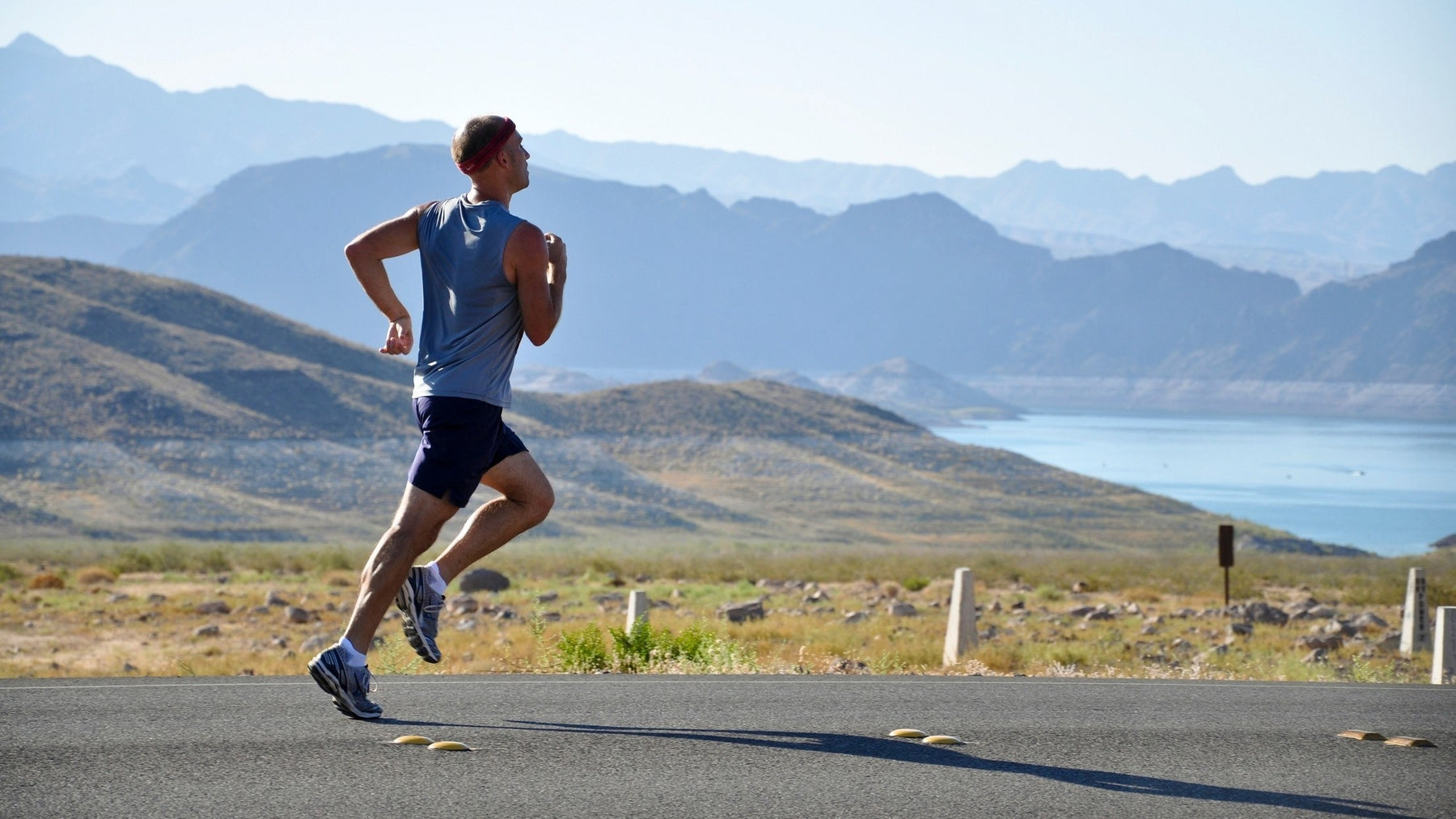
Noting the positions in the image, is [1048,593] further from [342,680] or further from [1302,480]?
[1302,480]

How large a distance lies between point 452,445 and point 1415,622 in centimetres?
1584

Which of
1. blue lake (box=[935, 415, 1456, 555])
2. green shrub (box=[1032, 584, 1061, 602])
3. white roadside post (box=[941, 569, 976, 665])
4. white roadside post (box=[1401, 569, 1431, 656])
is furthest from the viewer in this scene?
blue lake (box=[935, 415, 1456, 555])

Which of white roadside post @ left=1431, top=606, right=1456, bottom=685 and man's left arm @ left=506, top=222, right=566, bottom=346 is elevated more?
man's left arm @ left=506, top=222, right=566, bottom=346

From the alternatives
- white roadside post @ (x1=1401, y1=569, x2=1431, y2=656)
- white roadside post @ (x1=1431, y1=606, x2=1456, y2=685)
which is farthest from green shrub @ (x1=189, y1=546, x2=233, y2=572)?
white roadside post @ (x1=1431, y1=606, x2=1456, y2=685)

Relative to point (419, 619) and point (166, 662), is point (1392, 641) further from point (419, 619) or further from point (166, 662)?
point (419, 619)

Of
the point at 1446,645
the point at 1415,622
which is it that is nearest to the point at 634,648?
the point at 1446,645

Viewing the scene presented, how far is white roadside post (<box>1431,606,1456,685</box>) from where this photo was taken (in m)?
9.80

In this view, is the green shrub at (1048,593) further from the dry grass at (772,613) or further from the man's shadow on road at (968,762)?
the man's shadow on road at (968,762)

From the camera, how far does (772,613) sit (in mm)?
25688

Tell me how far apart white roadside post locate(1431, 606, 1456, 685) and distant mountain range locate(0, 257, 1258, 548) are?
178 feet

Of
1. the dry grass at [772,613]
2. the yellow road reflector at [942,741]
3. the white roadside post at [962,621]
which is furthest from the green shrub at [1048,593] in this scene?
the yellow road reflector at [942,741]

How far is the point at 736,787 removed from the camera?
194 inches

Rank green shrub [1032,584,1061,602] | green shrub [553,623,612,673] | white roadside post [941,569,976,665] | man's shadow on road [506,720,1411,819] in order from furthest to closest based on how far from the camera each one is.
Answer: green shrub [1032,584,1061,602] < white roadside post [941,569,976,665] < green shrub [553,623,612,673] < man's shadow on road [506,720,1411,819]

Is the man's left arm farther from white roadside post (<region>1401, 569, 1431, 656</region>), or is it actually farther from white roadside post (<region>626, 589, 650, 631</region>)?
white roadside post (<region>1401, 569, 1431, 656</region>)
